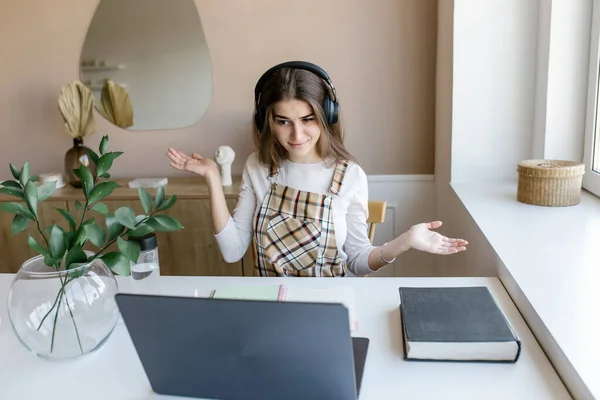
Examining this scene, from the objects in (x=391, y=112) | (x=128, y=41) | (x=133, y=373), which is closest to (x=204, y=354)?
(x=133, y=373)

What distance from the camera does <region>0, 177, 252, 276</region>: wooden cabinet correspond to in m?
2.21

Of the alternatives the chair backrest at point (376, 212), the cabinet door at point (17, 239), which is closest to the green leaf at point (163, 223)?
the chair backrest at point (376, 212)

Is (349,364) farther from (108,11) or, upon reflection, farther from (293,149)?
(108,11)

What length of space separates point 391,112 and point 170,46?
41.0 inches

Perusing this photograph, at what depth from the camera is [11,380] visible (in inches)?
36.2

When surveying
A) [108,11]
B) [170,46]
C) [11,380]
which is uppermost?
[108,11]

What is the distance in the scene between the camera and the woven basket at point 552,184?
60.3 inches

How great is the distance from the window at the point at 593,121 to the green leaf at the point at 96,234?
1472 millimetres

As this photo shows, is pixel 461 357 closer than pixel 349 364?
No

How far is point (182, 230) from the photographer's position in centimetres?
222

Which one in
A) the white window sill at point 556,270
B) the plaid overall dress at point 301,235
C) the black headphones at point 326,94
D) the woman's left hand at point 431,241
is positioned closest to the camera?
the white window sill at point 556,270

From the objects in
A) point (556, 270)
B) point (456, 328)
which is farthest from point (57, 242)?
point (556, 270)

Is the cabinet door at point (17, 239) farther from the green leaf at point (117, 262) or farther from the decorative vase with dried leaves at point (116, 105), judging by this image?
the green leaf at point (117, 262)

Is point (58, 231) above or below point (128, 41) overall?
below
